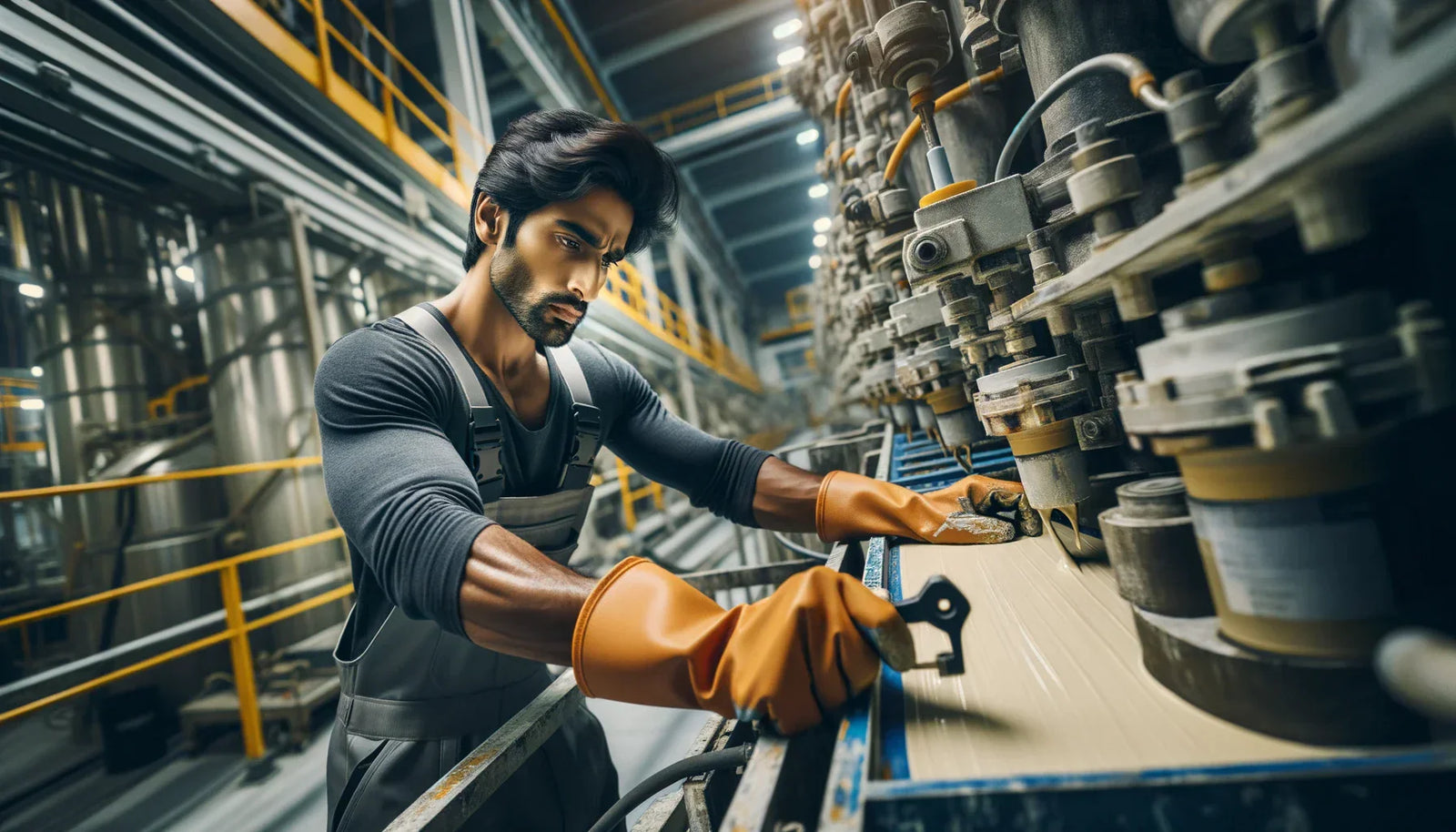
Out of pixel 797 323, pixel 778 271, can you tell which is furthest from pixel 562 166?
pixel 797 323

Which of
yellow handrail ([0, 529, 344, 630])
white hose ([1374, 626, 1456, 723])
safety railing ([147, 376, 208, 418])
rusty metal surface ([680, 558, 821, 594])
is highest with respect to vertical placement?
safety railing ([147, 376, 208, 418])

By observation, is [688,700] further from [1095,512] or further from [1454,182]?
[1454,182]

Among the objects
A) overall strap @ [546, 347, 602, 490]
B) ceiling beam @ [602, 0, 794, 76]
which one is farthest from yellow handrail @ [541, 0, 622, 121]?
overall strap @ [546, 347, 602, 490]

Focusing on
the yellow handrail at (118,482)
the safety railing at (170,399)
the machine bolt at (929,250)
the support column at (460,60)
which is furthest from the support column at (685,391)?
the machine bolt at (929,250)

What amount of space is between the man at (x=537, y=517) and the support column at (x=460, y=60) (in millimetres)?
3778

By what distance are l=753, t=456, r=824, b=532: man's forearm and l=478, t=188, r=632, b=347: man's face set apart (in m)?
0.64

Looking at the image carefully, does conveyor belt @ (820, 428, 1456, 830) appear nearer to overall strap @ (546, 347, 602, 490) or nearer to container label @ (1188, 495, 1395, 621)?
container label @ (1188, 495, 1395, 621)

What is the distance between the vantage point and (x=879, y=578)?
1.02 meters

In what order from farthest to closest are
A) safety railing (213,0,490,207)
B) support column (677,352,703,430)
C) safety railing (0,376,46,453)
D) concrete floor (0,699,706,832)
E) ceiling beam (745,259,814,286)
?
ceiling beam (745,259,814,286)
support column (677,352,703,430)
safety railing (0,376,46,453)
safety railing (213,0,490,207)
concrete floor (0,699,706,832)

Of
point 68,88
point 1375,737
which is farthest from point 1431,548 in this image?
point 68,88

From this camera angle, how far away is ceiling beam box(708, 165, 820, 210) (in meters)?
11.3

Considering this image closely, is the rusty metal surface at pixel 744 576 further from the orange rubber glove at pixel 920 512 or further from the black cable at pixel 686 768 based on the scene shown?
the black cable at pixel 686 768

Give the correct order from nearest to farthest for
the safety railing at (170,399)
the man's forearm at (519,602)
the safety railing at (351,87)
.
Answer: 1. the man's forearm at (519,602)
2. the safety railing at (351,87)
3. the safety railing at (170,399)

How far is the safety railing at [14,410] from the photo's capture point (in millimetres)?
4742
